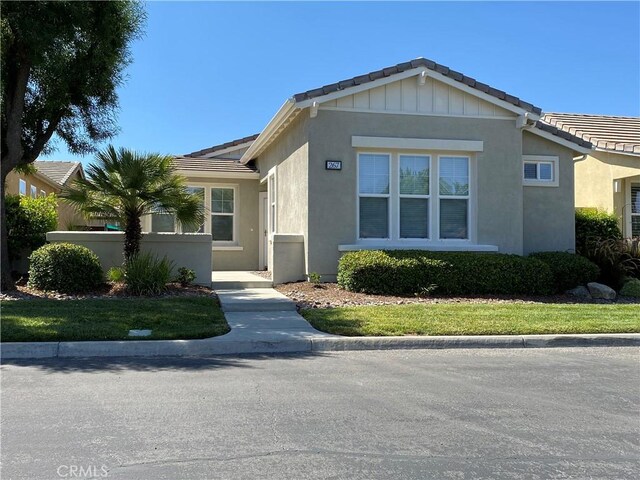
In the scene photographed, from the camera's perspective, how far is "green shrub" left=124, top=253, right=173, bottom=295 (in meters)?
11.1

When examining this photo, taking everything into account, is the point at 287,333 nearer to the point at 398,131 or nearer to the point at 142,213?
the point at 142,213

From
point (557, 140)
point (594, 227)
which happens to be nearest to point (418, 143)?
point (557, 140)

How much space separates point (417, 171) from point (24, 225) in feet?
30.5

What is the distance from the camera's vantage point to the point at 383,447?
4.25 meters

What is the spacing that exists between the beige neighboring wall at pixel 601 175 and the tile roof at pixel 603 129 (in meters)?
0.46

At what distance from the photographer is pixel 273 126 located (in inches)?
575

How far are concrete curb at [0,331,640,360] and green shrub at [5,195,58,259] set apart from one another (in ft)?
21.0

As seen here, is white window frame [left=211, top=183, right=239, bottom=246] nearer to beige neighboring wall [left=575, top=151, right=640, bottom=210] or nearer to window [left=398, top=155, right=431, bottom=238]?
window [left=398, top=155, right=431, bottom=238]

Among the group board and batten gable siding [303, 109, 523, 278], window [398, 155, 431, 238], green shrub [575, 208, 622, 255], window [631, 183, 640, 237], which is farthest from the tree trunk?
window [631, 183, 640, 237]

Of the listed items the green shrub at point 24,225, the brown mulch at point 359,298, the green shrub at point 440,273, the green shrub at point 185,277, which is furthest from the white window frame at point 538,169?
the green shrub at point 24,225

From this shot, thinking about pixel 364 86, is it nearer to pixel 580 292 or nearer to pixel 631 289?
pixel 580 292

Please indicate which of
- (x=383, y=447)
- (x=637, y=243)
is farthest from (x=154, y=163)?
(x=637, y=243)

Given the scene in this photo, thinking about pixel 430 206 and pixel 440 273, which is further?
pixel 430 206

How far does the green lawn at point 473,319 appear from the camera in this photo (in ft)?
28.2
